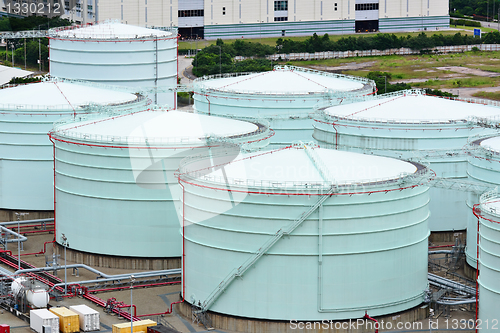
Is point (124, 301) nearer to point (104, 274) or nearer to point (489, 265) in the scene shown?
point (104, 274)

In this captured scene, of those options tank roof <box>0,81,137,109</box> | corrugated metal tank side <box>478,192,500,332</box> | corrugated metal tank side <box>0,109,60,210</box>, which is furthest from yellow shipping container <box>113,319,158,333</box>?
tank roof <box>0,81,137,109</box>

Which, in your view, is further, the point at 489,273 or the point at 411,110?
the point at 411,110

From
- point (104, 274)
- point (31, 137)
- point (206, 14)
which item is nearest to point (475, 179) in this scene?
point (104, 274)

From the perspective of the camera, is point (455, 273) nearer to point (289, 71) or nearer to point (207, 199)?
point (207, 199)

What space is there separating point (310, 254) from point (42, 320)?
54.7ft

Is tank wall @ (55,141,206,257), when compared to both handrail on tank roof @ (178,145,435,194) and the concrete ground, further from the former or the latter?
handrail on tank roof @ (178,145,435,194)

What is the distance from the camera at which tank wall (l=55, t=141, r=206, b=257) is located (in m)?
68.9

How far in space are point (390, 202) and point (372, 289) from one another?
17.3 feet

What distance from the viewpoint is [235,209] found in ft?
186

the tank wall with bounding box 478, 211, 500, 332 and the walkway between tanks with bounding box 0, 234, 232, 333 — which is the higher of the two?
the tank wall with bounding box 478, 211, 500, 332

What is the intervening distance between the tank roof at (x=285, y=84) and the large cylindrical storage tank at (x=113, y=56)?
19.1 feet

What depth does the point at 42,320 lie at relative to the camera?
5778cm

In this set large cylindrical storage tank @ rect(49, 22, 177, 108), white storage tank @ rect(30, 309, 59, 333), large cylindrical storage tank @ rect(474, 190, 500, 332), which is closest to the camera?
large cylindrical storage tank @ rect(474, 190, 500, 332)

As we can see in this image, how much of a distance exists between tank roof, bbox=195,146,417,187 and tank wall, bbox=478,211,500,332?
21.1 ft
